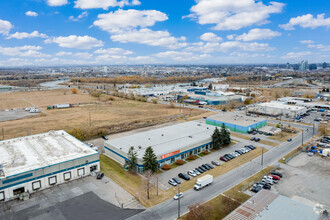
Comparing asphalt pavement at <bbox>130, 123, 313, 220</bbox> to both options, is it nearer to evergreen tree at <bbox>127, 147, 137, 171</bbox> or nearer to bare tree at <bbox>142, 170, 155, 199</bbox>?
bare tree at <bbox>142, 170, 155, 199</bbox>

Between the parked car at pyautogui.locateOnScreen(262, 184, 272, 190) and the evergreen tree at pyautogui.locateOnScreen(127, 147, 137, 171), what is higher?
the evergreen tree at pyautogui.locateOnScreen(127, 147, 137, 171)

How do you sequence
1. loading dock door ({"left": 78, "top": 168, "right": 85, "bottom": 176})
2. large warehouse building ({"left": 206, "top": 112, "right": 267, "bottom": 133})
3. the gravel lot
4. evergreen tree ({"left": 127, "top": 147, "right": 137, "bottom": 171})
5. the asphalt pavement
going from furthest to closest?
the gravel lot → large warehouse building ({"left": 206, "top": 112, "right": 267, "bottom": 133}) → evergreen tree ({"left": 127, "top": 147, "right": 137, "bottom": 171}) → loading dock door ({"left": 78, "top": 168, "right": 85, "bottom": 176}) → the asphalt pavement

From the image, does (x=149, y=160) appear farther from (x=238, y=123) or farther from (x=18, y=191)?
(x=238, y=123)

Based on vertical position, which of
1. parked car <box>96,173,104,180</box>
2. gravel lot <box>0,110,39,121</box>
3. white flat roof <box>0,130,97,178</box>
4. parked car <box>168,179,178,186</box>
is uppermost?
white flat roof <box>0,130,97,178</box>

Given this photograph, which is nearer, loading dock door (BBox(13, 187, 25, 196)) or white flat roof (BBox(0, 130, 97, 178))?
loading dock door (BBox(13, 187, 25, 196))

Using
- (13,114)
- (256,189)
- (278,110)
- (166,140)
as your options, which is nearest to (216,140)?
(166,140)

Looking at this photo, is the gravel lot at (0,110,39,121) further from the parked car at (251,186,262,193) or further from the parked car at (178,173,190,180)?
the parked car at (251,186,262,193)

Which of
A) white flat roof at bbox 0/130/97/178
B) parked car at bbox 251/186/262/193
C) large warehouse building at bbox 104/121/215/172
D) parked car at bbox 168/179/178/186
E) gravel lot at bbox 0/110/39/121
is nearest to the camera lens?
parked car at bbox 251/186/262/193

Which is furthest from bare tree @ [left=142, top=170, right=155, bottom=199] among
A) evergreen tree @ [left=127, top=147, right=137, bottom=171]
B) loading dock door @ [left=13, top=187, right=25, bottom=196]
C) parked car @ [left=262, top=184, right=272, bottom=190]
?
loading dock door @ [left=13, top=187, right=25, bottom=196]
